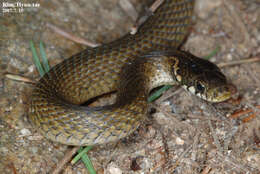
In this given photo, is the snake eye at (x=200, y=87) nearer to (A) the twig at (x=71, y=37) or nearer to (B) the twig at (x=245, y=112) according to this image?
(B) the twig at (x=245, y=112)

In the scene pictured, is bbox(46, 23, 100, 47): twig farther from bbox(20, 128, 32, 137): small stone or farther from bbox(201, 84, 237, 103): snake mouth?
bbox(201, 84, 237, 103): snake mouth

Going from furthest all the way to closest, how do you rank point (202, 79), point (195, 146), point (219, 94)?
point (202, 79)
point (219, 94)
point (195, 146)

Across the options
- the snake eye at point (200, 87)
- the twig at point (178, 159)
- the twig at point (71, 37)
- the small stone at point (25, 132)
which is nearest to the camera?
the twig at point (178, 159)

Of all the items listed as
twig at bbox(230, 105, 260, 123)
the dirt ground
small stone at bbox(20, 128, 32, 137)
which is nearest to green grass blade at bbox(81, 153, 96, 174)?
the dirt ground

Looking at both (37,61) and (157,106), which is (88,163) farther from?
(37,61)

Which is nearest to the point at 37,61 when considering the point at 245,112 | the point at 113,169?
the point at 113,169

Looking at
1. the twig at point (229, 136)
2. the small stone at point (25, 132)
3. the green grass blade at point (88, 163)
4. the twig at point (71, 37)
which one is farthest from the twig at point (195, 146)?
the twig at point (71, 37)
